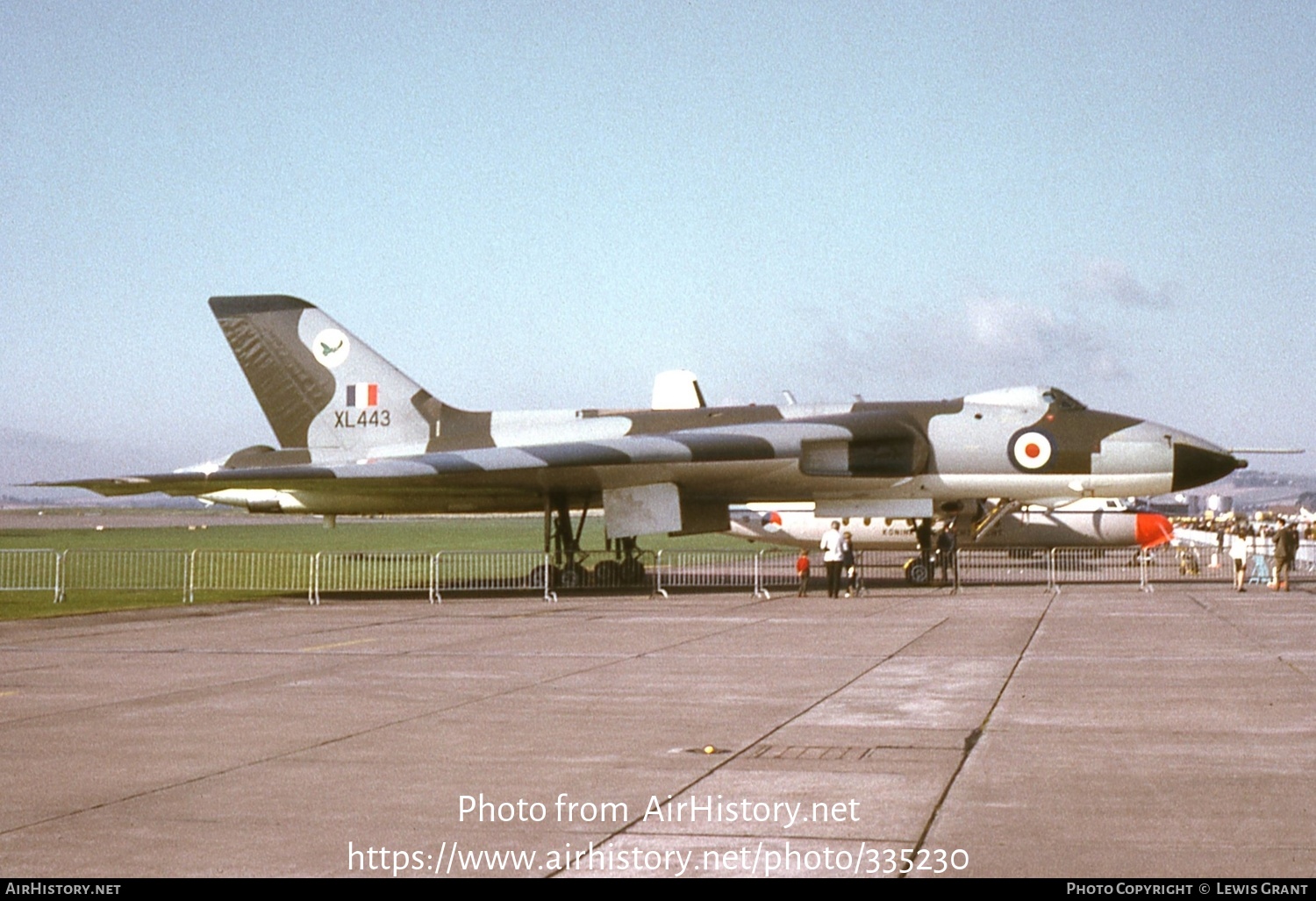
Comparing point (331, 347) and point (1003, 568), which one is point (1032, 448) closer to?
point (331, 347)

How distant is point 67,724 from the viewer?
340 inches

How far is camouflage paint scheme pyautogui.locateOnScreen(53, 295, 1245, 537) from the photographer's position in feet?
74.2

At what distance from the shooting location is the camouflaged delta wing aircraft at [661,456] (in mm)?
22688

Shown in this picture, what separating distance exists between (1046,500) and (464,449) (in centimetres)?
1072

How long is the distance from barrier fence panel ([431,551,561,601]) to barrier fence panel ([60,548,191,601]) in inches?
192

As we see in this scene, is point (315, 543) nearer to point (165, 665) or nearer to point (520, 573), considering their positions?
point (520, 573)

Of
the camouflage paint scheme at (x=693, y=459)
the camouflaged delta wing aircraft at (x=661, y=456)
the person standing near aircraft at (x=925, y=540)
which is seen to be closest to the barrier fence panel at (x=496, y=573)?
the camouflaged delta wing aircraft at (x=661, y=456)

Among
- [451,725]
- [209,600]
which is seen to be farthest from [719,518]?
[451,725]

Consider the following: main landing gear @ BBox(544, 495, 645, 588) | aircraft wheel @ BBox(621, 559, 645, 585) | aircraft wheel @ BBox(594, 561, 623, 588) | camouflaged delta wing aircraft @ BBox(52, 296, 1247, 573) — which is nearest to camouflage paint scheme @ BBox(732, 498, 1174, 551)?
camouflaged delta wing aircraft @ BBox(52, 296, 1247, 573)

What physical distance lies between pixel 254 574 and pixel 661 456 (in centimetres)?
1400

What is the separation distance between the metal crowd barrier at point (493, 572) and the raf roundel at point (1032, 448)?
183 centimetres

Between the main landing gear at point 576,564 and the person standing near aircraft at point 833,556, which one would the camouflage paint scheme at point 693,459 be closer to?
the main landing gear at point 576,564

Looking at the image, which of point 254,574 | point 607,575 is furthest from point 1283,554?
point 254,574

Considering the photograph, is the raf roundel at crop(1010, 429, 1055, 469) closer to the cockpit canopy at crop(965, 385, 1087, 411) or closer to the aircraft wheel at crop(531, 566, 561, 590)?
the cockpit canopy at crop(965, 385, 1087, 411)
